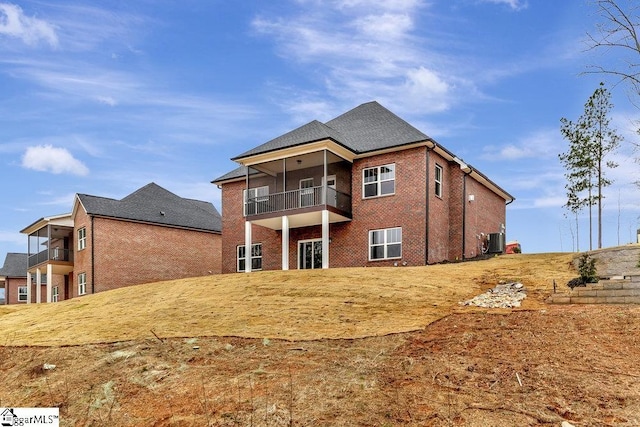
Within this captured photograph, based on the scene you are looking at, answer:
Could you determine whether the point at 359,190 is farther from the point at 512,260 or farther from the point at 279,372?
the point at 279,372

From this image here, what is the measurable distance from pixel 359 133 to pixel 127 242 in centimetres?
1613

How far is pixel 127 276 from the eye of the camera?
34188 millimetres

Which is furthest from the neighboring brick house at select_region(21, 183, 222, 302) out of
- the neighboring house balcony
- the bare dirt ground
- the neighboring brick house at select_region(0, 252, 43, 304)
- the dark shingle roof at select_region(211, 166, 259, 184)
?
the bare dirt ground

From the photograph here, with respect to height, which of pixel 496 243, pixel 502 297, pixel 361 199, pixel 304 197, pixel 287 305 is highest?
pixel 304 197

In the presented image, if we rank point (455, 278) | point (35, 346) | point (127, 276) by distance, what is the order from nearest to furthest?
1. point (35, 346)
2. point (455, 278)
3. point (127, 276)

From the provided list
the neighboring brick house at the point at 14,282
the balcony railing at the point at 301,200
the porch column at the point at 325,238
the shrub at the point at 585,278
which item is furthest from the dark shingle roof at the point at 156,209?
the shrub at the point at 585,278

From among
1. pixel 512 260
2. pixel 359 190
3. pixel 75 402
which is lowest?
pixel 75 402

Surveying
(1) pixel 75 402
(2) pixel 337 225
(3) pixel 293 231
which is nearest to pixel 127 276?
(3) pixel 293 231

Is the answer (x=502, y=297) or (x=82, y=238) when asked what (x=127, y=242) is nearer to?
(x=82, y=238)

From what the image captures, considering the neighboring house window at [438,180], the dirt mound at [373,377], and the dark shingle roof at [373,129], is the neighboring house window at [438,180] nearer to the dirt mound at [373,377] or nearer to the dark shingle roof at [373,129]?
the dark shingle roof at [373,129]

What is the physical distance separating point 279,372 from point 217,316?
16.9 ft

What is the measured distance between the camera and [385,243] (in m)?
25.2

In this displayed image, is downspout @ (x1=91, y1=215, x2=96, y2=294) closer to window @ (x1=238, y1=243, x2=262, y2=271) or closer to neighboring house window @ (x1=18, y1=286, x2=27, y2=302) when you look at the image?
window @ (x1=238, y1=243, x2=262, y2=271)

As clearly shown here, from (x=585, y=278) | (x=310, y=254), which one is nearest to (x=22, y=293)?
(x=310, y=254)
